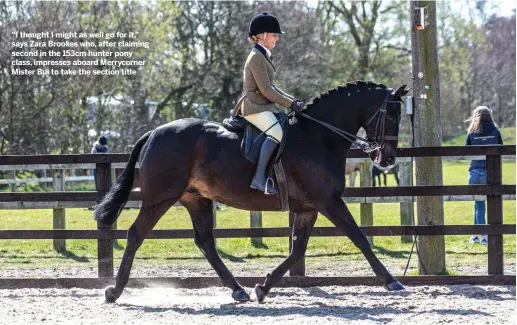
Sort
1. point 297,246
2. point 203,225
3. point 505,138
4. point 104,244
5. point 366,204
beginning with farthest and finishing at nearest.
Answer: point 505,138, point 366,204, point 104,244, point 203,225, point 297,246

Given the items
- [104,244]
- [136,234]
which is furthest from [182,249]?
[136,234]

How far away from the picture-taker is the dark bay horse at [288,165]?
759 centimetres

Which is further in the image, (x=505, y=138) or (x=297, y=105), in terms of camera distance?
(x=505, y=138)

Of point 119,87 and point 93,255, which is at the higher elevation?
point 119,87

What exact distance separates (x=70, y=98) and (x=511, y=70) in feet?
112

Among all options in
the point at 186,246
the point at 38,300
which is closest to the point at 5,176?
the point at 186,246

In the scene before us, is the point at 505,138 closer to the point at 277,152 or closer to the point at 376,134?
the point at 376,134

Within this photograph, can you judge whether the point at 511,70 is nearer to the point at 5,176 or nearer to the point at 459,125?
the point at 459,125

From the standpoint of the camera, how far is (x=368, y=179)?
12969mm

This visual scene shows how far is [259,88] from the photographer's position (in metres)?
7.55

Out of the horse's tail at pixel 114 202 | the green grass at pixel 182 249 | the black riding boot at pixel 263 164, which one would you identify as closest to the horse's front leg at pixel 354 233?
the black riding boot at pixel 263 164

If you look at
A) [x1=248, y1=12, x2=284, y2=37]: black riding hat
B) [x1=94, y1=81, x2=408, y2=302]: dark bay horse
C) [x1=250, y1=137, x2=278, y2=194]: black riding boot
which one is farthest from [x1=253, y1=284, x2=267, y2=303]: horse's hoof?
Result: [x1=248, y1=12, x2=284, y2=37]: black riding hat

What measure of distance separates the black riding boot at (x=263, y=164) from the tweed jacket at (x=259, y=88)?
36 cm

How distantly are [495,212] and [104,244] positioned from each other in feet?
14.1
